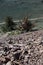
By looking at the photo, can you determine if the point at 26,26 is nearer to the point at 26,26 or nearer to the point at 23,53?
the point at 26,26

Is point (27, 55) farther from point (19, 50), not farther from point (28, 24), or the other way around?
point (28, 24)

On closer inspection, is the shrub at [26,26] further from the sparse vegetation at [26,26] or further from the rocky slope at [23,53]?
the rocky slope at [23,53]

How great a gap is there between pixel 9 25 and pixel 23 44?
8.04m

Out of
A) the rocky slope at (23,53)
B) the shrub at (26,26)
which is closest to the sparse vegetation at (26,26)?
the shrub at (26,26)

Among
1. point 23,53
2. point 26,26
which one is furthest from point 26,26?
point 23,53

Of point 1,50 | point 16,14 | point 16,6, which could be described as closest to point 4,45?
point 1,50

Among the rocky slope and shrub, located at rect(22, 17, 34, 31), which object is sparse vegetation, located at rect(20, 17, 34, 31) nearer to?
shrub, located at rect(22, 17, 34, 31)

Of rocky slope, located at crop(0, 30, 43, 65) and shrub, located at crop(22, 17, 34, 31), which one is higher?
rocky slope, located at crop(0, 30, 43, 65)

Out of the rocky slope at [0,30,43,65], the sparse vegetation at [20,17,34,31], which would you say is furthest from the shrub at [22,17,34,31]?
the rocky slope at [0,30,43,65]

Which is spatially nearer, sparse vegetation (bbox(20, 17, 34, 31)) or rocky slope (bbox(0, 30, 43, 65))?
rocky slope (bbox(0, 30, 43, 65))

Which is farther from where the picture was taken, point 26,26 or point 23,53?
point 26,26

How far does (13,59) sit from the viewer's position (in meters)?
7.53

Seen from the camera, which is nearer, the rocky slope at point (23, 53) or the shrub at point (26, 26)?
the rocky slope at point (23, 53)

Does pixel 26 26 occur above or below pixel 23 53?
below
